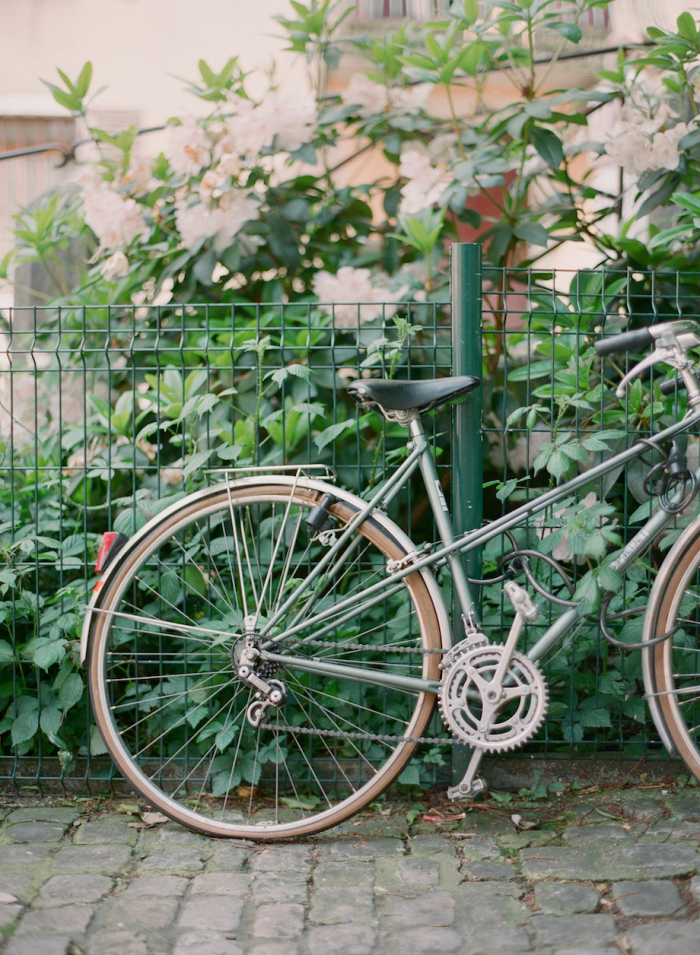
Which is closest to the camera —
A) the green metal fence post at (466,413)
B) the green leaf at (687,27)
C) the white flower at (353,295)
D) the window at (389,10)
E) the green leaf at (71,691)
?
the green metal fence post at (466,413)

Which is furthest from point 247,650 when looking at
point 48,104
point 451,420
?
point 48,104

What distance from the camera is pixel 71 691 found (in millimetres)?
2586

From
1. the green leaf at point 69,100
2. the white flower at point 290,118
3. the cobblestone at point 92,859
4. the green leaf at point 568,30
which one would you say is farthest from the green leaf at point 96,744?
the green leaf at point 568,30

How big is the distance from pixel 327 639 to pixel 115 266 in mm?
1579

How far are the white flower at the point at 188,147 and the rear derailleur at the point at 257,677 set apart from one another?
70.7 inches

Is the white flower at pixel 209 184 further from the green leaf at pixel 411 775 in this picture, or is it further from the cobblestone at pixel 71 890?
the cobblestone at pixel 71 890

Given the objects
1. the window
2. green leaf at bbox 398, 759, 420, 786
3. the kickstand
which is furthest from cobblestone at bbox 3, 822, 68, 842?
the window

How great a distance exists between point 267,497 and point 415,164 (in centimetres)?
151

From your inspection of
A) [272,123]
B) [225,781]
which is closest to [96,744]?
[225,781]

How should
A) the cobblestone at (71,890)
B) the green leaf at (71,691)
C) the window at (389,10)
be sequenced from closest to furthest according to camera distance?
the cobblestone at (71,890) → the green leaf at (71,691) → the window at (389,10)

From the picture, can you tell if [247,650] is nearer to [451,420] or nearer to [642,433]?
[451,420]

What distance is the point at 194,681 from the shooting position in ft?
8.67

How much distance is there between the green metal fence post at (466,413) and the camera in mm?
2473

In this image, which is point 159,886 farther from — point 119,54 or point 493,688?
point 119,54
